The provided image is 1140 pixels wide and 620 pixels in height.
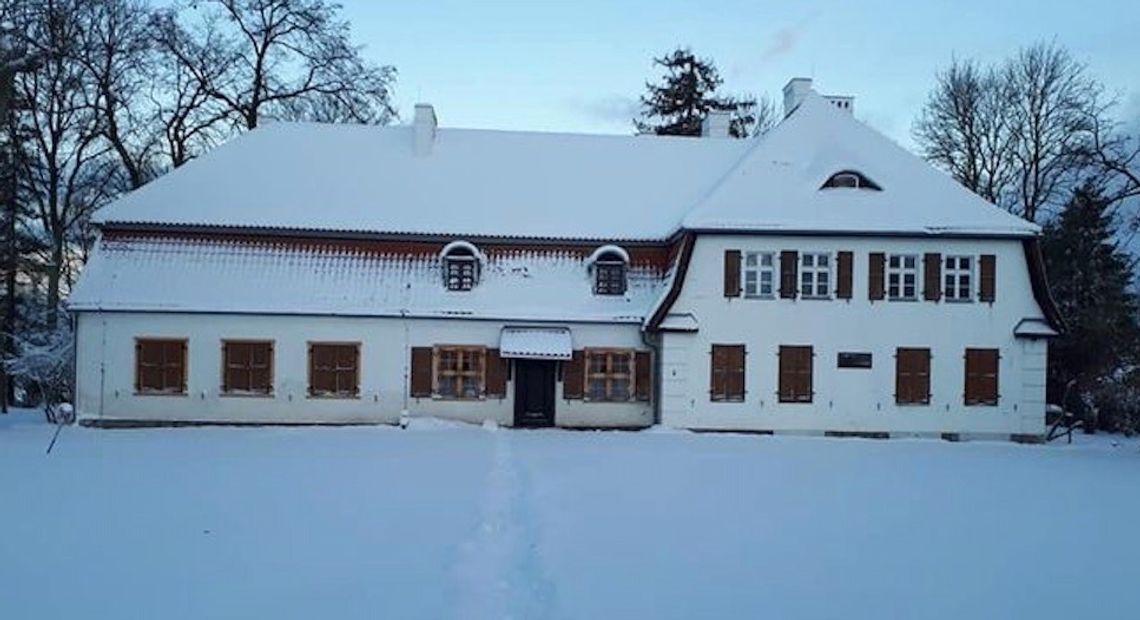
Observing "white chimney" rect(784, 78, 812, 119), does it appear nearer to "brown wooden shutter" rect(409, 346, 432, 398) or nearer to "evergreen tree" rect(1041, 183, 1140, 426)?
"evergreen tree" rect(1041, 183, 1140, 426)

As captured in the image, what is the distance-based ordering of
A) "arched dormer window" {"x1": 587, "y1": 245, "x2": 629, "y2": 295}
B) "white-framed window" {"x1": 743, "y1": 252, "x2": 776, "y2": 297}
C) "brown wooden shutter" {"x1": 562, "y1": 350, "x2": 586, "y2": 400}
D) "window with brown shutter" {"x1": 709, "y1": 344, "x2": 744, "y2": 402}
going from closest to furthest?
"window with brown shutter" {"x1": 709, "y1": 344, "x2": 744, "y2": 402}
"white-framed window" {"x1": 743, "y1": 252, "x2": 776, "y2": 297}
"brown wooden shutter" {"x1": 562, "y1": 350, "x2": 586, "y2": 400}
"arched dormer window" {"x1": 587, "y1": 245, "x2": 629, "y2": 295}

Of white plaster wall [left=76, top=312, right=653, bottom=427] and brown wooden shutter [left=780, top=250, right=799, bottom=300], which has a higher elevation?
brown wooden shutter [left=780, top=250, right=799, bottom=300]

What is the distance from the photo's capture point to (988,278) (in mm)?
26438

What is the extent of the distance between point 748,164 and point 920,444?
331 inches

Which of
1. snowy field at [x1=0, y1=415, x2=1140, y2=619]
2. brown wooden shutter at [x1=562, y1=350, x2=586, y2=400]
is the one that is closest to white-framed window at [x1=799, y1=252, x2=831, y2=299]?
brown wooden shutter at [x1=562, y1=350, x2=586, y2=400]

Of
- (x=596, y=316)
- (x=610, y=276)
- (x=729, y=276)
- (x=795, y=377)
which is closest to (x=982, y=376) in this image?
(x=795, y=377)

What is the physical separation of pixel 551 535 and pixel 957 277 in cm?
1884

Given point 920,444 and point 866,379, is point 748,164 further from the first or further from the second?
point 920,444

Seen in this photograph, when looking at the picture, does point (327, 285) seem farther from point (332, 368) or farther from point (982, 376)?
point (982, 376)

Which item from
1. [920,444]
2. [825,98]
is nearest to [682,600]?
[920,444]

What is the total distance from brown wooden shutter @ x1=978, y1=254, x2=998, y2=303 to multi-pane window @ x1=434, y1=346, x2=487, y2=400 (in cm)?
1291

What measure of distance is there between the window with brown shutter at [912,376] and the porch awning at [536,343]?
27.7 ft

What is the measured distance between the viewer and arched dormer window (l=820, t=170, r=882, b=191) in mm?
26672

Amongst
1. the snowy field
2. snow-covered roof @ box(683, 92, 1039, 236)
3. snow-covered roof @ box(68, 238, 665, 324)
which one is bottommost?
the snowy field
